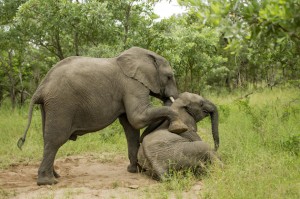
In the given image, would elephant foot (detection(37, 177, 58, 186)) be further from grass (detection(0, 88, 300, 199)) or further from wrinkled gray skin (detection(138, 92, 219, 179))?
wrinkled gray skin (detection(138, 92, 219, 179))

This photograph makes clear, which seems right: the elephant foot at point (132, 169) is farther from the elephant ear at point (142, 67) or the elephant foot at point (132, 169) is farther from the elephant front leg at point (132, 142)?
the elephant ear at point (142, 67)

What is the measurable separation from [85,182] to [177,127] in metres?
1.47

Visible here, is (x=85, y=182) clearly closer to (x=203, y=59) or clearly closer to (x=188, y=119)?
(x=188, y=119)

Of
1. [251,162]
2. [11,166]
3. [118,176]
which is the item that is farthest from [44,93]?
[251,162]

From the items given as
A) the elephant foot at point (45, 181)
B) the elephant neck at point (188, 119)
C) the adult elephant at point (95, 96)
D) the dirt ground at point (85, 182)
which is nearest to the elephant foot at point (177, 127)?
the adult elephant at point (95, 96)

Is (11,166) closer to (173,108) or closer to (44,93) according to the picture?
(44,93)

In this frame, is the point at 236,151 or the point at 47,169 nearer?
the point at 47,169

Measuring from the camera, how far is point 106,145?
29.6 ft

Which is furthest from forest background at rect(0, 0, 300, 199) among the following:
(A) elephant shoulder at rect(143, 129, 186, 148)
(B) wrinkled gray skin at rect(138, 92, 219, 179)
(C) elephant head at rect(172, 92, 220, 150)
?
(C) elephant head at rect(172, 92, 220, 150)

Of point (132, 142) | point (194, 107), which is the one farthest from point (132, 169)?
point (194, 107)

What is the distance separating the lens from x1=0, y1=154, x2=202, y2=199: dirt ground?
17.2ft

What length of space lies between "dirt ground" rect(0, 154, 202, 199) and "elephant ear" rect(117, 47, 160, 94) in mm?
1372

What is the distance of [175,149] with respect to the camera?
605cm

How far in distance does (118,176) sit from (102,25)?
3.68 metres
